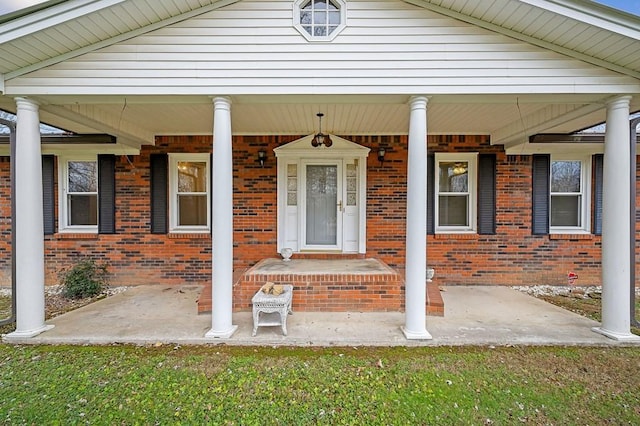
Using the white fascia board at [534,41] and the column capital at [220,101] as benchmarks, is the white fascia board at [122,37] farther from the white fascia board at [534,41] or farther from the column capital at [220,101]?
the white fascia board at [534,41]

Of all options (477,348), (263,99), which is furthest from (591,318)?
(263,99)

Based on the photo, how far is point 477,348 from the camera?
342cm

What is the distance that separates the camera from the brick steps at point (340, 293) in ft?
14.7

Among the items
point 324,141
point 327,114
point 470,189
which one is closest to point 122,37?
point 327,114

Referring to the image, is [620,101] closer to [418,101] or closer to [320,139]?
[418,101]

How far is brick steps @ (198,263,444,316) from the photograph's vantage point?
4473 millimetres

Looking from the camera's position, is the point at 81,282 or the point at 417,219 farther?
the point at 81,282

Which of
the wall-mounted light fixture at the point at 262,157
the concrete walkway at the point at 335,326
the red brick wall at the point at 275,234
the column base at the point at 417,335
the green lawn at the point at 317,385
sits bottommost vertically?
the green lawn at the point at 317,385

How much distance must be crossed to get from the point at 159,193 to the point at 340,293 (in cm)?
418

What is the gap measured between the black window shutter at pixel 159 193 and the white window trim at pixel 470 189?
5.36 meters

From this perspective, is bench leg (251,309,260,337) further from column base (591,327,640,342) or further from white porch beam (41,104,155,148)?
column base (591,327,640,342)

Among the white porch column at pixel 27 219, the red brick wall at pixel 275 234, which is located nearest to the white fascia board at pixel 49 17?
the white porch column at pixel 27 219

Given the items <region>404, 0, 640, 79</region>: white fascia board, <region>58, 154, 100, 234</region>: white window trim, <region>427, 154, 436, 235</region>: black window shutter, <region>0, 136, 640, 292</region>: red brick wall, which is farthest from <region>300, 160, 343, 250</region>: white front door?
<region>58, 154, 100, 234</region>: white window trim

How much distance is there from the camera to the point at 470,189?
6.26 metres
